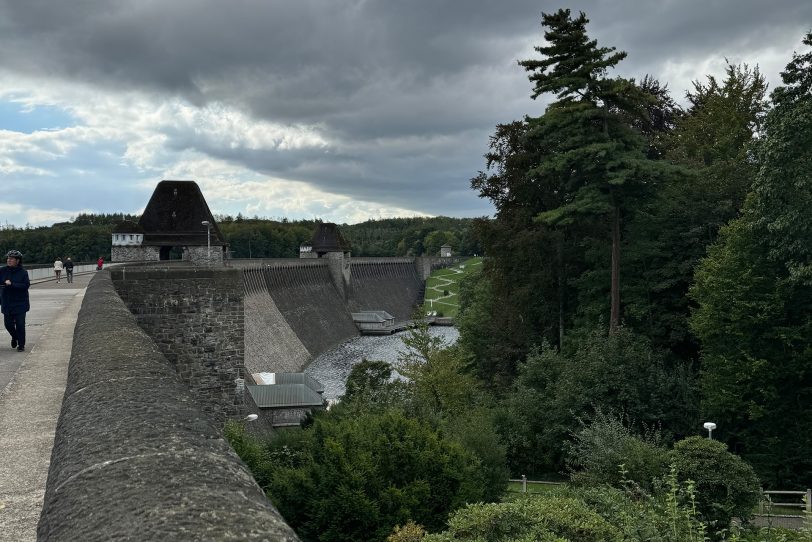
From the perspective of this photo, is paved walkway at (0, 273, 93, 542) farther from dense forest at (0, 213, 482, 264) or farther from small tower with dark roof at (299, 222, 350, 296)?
small tower with dark roof at (299, 222, 350, 296)

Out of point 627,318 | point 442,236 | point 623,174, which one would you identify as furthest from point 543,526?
point 442,236

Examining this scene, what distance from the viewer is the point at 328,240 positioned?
87.0 metres

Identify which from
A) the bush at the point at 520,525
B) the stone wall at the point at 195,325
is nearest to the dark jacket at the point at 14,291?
the stone wall at the point at 195,325

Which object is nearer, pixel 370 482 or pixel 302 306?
pixel 370 482

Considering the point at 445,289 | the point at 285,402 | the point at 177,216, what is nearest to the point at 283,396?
the point at 285,402

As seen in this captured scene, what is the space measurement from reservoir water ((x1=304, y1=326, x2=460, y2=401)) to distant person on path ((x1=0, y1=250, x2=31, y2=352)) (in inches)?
1370

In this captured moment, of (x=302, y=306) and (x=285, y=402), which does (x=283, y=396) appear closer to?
(x=285, y=402)

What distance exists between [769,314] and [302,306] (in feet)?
166

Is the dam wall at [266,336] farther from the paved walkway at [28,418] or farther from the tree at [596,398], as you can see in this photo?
the paved walkway at [28,418]

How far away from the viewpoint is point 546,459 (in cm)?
2681

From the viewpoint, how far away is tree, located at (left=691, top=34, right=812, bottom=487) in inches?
837

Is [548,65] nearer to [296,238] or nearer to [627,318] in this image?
[627,318]

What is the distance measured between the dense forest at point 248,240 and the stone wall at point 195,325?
22.9 metres

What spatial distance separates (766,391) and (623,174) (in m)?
9.34
